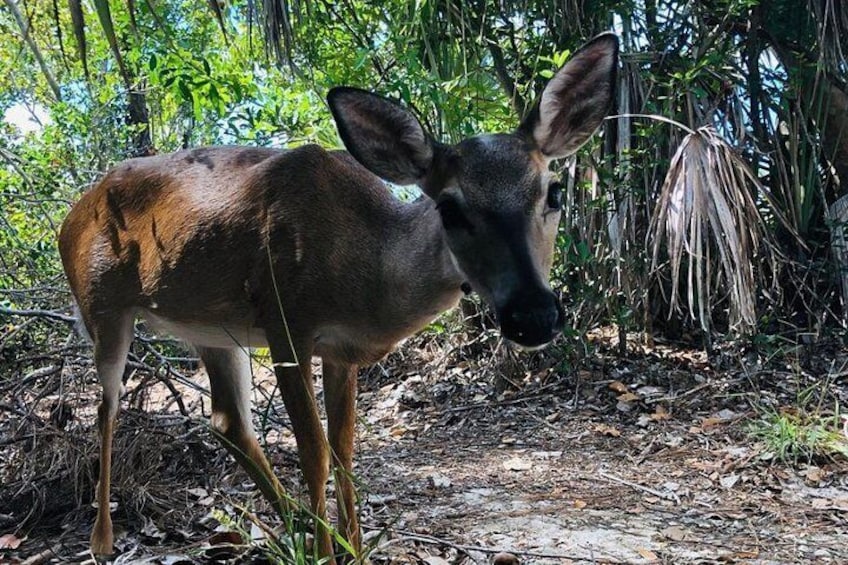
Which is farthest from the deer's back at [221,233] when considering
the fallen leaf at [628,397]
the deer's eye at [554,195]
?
the fallen leaf at [628,397]

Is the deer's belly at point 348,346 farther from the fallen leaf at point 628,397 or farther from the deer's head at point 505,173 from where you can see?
the fallen leaf at point 628,397

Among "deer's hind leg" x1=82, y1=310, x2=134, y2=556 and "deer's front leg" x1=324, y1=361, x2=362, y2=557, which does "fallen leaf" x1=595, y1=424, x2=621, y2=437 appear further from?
"deer's hind leg" x1=82, y1=310, x2=134, y2=556

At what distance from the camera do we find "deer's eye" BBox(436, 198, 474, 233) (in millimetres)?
2760

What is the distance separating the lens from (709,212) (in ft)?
17.8

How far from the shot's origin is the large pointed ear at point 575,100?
304 cm

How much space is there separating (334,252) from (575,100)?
3.71 feet

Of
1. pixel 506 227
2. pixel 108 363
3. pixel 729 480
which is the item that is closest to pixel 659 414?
pixel 729 480

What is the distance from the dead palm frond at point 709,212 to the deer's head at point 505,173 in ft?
8.13

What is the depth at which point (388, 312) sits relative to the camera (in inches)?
120

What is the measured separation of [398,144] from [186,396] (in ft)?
15.1

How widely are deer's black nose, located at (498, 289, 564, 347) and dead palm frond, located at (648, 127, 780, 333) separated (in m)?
3.14

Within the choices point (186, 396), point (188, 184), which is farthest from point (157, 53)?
point (188, 184)

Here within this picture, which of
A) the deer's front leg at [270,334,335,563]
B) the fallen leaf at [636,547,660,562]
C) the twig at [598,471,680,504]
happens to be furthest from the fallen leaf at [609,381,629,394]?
the deer's front leg at [270,334,335,563]

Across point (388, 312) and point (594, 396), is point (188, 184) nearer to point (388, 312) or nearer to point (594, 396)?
point (388, 312)
